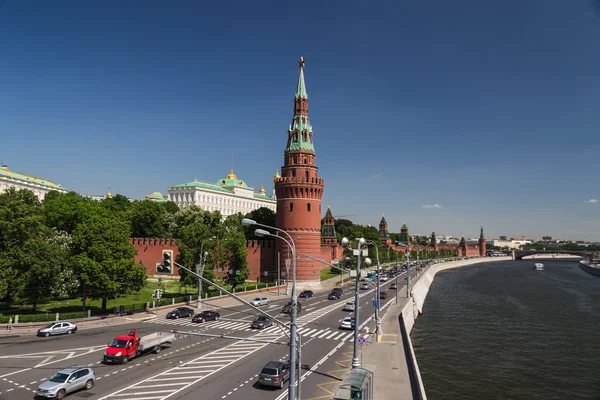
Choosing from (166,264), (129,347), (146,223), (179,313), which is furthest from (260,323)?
(146,223)

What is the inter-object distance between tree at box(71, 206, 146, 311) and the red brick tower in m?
29.1

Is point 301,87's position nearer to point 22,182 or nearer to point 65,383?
point 65,383

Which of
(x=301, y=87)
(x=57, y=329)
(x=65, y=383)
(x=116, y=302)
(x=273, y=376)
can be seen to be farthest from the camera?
(x=301, y=87)

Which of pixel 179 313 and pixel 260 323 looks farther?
pixel 179 313

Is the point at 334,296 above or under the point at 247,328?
above

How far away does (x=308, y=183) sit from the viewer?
69.9 metres

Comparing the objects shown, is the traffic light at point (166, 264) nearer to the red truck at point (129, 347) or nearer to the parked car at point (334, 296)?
the red truck at point (129, 347)

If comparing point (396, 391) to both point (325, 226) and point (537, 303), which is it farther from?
point (325, 226)

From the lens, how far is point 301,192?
6975cm

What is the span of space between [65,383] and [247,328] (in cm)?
1862

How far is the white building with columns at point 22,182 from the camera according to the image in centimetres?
12669

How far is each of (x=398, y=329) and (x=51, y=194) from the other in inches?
3309

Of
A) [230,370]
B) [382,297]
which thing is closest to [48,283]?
[230,370]

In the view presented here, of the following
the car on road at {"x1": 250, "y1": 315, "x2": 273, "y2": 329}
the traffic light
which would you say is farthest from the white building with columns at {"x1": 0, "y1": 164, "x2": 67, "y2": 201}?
the traffic light
